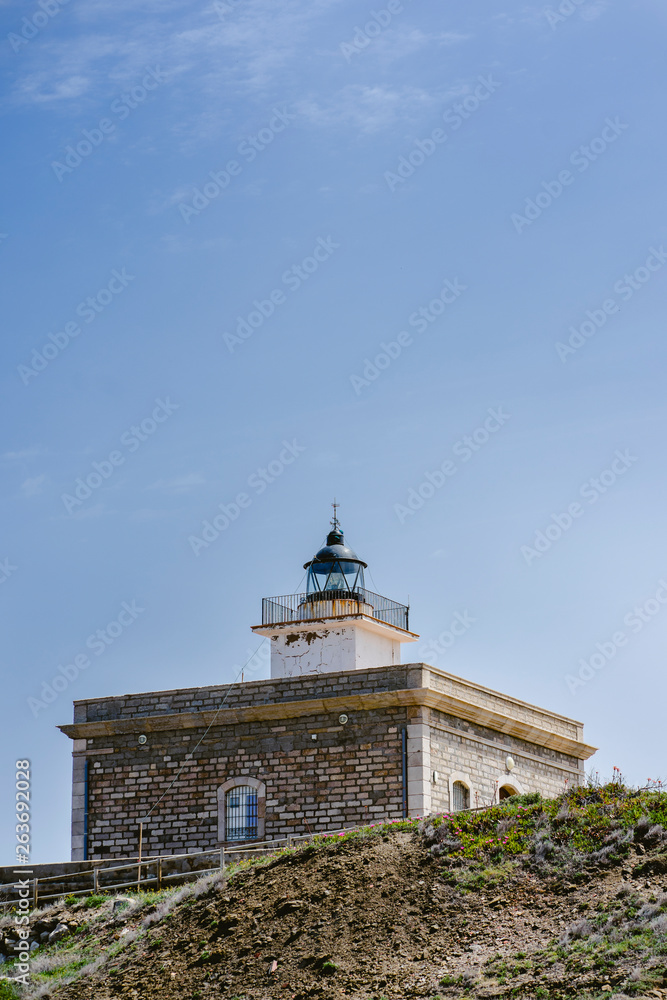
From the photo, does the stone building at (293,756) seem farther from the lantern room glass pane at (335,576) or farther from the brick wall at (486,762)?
the lantern room glass pane at (335,576)

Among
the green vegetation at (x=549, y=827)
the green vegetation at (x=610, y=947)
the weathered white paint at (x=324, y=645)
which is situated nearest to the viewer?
the green vegetation at (x=610, y=947)

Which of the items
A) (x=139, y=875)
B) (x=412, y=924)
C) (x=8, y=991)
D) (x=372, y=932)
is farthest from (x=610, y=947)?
(x=139, y=875)

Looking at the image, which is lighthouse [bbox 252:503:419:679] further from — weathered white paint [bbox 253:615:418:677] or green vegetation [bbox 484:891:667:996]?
green vegetation [bbox 484:891:667:996]

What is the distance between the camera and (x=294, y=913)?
1878cm

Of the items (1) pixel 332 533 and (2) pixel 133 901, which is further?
(1) pixel 332 533

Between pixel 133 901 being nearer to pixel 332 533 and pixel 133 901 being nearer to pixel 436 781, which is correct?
pixel 436 781

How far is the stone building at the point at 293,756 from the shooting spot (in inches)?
992

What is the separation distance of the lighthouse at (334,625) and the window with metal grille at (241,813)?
818cm

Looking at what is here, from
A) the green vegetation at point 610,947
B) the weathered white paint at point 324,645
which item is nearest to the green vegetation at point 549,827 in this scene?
the green vegetation at point 610,947

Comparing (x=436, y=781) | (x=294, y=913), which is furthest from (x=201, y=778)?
(x=294, y=913)

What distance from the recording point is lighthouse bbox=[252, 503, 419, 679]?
34469mm

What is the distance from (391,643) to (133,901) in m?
15.8

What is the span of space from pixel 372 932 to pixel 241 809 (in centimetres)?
853

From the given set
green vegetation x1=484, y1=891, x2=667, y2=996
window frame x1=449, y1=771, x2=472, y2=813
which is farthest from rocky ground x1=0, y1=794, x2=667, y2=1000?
window frame x1=449, y1=771, x2=472, y2=813
